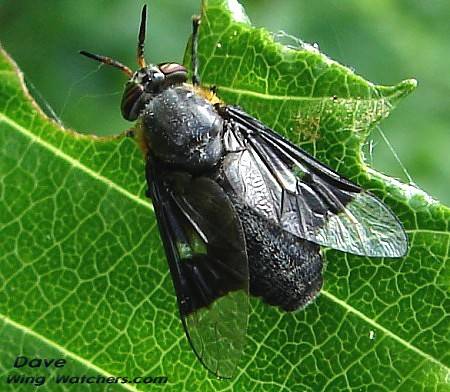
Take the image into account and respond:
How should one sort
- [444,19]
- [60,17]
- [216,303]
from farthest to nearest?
[444,19], [60,17], [216,303]

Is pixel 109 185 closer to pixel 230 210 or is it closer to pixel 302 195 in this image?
pixel 230 210

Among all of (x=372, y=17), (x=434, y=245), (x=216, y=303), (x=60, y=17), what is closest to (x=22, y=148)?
(x=216, y=303)

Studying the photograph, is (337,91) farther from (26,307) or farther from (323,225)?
(26,307)

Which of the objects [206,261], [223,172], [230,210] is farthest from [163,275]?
[223,172]

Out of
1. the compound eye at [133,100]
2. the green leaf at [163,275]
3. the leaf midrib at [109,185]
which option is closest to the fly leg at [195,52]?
the green leaf at [163,275]

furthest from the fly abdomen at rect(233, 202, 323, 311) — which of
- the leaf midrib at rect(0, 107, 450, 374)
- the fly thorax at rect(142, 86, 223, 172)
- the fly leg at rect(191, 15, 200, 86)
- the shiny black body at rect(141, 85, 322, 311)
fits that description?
the fly leg at rect(191, 15, 200, 86)

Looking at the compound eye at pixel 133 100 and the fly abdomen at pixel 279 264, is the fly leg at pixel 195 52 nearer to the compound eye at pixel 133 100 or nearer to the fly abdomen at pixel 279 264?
the compound eye at pixel 133 100
